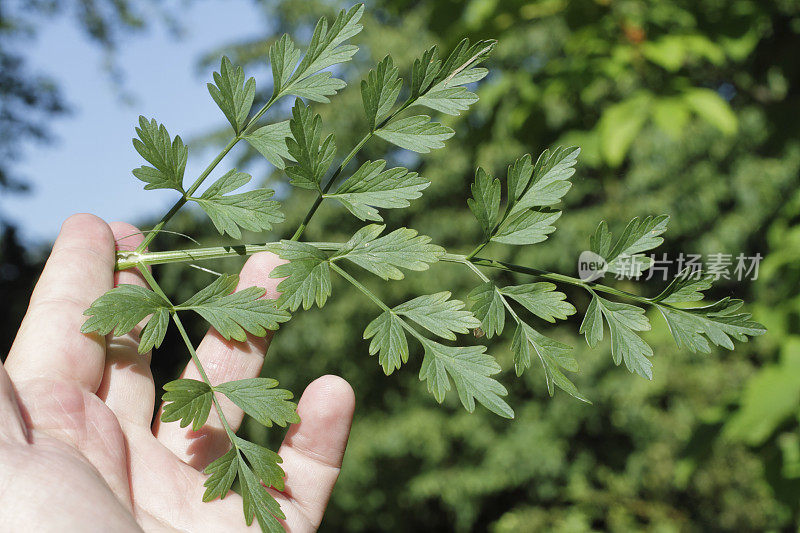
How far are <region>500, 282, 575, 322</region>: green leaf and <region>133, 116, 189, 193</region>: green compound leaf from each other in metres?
0.52

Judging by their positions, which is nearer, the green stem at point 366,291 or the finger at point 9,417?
the green stem at point 366,291

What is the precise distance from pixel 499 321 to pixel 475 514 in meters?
6.26

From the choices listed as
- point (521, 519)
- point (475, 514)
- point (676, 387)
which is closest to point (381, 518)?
point (475, 514)

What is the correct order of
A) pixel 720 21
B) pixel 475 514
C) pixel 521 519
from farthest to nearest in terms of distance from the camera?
pixel 475 514, pixel 521 519, pixel 720 21

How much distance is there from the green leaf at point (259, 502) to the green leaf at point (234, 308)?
0.66 ft

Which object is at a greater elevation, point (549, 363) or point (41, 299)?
point (41, 299)

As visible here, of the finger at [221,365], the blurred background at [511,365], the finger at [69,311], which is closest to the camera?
the finger at [69,311]

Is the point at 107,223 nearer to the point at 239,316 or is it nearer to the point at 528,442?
the point at 239,316

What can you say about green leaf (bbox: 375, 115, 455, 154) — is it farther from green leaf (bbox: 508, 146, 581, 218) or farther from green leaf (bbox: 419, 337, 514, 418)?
green leaf (bbox: 419, 337, 514, 418)

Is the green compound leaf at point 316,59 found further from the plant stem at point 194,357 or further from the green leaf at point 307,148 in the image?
the plant stem at point 194,357

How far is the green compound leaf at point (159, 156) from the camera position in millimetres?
948

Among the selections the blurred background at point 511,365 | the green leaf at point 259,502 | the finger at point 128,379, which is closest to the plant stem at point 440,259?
the finger at point 128,379

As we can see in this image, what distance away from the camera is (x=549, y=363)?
2.97 feet

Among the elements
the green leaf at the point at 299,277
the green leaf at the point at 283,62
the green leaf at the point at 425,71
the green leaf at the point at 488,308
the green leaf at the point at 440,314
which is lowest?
the green leaf at the point at 440,314
